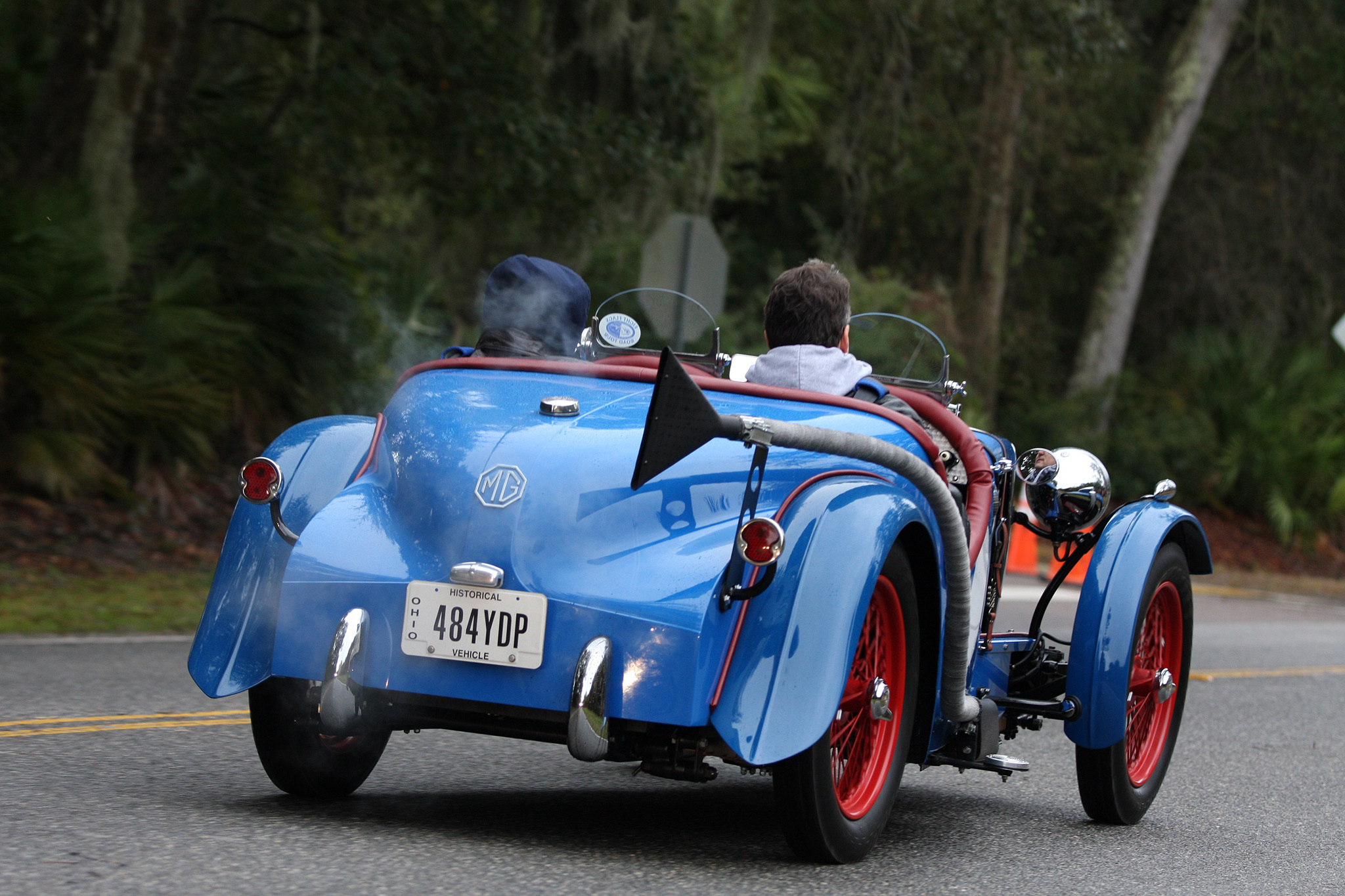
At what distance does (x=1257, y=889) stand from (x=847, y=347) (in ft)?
5.98

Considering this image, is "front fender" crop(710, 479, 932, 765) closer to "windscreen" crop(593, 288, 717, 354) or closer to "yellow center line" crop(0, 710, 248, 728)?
"windscreen" crop(593, 288, 717, 354)

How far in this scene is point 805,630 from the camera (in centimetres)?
354

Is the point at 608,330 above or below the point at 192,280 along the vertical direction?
above


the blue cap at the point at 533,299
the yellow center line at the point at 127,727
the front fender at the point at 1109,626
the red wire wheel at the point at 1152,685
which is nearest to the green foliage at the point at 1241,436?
the red wire wheel at the point at 1152,685

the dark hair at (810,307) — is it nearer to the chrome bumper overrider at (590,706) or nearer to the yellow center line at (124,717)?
the chrome bumper overrider at (590,706)

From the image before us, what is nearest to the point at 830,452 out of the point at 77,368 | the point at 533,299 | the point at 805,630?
the point at 805,630

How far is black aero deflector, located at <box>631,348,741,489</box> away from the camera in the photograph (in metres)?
3.50

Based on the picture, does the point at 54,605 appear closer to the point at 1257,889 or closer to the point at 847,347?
the point at 847,347

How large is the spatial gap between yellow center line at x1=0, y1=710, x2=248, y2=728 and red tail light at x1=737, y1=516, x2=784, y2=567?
2927mm

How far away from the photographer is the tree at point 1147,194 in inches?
886

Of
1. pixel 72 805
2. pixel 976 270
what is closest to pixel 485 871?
pixel 72 805

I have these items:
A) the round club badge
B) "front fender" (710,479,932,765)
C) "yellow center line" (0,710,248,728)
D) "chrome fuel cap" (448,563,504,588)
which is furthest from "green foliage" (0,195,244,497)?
"front fender" (710,479,932,765)

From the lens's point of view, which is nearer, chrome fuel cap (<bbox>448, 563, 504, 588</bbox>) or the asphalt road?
the asphalt road

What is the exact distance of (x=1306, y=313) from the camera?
26.6 metres
